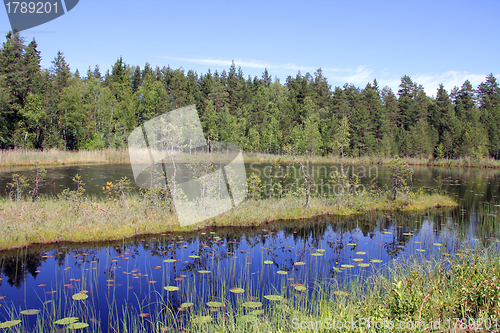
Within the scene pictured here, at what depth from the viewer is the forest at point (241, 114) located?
41.1 meters

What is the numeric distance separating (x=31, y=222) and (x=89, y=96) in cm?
4775

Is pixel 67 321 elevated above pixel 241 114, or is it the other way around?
pixel 241 114

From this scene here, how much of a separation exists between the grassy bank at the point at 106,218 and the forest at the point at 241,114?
34.1 m

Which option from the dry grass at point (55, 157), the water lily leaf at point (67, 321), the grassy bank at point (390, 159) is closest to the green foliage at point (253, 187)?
the water lily leaf at point (67, 321)

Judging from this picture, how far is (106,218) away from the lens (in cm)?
1005

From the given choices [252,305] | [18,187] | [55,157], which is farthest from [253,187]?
[55,157]

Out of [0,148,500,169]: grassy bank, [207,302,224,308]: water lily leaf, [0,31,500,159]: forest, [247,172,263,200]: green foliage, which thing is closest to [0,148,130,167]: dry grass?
[0,148,500,169]: grassy bank

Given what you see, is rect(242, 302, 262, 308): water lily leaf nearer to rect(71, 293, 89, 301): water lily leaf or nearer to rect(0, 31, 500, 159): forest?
rect(71, 293, 89, 301): water lily leaf

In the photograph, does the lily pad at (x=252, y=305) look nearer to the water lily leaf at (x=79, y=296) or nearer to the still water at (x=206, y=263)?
the still water at (x=206, y=263)

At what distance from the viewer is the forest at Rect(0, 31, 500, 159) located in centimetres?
4109

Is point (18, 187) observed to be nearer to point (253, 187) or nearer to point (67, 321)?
point (67, 321)

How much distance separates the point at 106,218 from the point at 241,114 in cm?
5277

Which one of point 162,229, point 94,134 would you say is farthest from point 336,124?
point 162,229

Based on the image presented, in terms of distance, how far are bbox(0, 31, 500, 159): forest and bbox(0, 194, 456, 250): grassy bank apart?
34.1 meters
